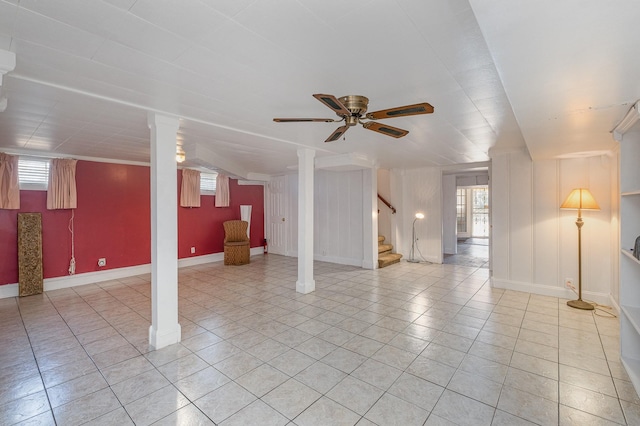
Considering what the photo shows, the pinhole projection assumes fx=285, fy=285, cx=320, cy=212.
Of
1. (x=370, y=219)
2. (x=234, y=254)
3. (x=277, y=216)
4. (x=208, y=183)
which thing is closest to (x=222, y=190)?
(x=208, y=183)

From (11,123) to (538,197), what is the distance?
697cm

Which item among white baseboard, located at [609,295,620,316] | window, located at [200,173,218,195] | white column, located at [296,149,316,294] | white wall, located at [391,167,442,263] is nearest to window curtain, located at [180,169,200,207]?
window, located at [200,173,218,195]

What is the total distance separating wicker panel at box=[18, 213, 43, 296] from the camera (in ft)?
14.7

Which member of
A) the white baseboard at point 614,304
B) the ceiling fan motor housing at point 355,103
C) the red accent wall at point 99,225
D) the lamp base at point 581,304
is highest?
the ceiling fan motor housing at point 355,103

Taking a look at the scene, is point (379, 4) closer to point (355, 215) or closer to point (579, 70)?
point (579, 70)

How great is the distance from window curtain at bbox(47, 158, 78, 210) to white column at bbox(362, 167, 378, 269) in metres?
5.49

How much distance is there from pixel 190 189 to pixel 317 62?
5465 millimetres

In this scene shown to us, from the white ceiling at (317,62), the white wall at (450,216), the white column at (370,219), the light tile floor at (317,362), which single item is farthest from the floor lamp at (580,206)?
the white wall at (450,216)

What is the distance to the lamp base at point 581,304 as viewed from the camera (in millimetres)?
3797

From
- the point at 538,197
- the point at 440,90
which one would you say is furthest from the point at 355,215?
the point at 440,90

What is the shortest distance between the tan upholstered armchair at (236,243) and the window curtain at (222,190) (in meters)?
0.51

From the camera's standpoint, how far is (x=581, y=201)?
3.84 metres

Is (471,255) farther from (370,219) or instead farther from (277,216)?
(277,216)

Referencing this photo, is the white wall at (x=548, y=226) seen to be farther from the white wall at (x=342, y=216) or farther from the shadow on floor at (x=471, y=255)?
the white wall at (x=342, y=216)
